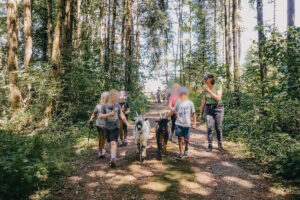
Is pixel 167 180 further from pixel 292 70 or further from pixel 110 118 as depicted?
pixel 292 70

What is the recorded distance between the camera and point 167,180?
14.0 ft

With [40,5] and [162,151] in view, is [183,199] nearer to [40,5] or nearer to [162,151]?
[162,151]

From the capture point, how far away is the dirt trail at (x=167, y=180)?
12.2 ft

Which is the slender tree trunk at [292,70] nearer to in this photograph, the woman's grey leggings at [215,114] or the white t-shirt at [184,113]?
the woman's grey leggings at [215,114]

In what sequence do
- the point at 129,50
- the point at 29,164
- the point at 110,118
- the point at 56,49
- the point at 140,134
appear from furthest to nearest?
the point at 129,50 → the point at 56,49 → the point at 140,134 → the point at 110,118 → the point at 29,164

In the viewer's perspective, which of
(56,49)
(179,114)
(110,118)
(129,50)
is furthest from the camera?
(129,50)

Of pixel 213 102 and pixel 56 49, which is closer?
pixel 213 102

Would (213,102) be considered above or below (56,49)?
below

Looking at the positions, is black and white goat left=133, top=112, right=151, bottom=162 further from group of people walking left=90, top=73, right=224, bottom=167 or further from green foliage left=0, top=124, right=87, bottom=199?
green foliage left=0, top=124, right=87, bottom=199

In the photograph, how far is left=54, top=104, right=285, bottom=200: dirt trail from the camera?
3.72 metres

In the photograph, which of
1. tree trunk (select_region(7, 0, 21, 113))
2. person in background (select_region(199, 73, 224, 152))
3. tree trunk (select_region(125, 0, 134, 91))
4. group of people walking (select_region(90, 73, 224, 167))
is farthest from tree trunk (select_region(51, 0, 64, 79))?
tree trunk (select_region(125, 0, 134, 91))

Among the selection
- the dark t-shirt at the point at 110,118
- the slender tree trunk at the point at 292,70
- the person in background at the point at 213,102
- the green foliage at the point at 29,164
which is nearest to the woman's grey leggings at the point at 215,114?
the person in background at the point at 213,102

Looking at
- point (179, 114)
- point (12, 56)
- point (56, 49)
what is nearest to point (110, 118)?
point (179, 114)

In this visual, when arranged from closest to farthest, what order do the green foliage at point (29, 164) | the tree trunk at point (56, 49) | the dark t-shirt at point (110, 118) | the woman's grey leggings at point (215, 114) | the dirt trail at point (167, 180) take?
the green foliage at point (29, 164) < the dirt trail at point (167, 180) < the dark t-shirt at point (110, 118) < the woman's grey leggings at point (215, 114) < the tree trunk at point (56, 49)
